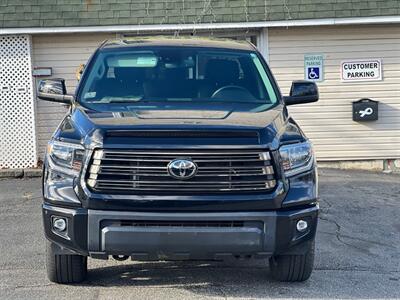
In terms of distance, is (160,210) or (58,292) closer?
(160,210)

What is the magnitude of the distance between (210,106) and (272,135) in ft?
2.73

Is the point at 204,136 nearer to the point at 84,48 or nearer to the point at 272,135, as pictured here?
the point at 272,135

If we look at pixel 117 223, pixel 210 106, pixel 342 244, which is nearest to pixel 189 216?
pixel 117 223

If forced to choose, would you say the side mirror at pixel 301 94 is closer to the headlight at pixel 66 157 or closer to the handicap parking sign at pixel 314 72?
the headlight at pixel 66 157

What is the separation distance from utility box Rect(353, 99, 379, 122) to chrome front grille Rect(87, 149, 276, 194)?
25.2 feet

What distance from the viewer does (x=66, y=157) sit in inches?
189

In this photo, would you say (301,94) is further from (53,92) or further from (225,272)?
(53,92)

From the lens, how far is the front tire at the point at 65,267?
5.15 m

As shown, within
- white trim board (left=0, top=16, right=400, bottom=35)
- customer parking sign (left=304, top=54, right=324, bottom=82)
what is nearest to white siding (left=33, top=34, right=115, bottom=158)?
white trim board (left=0, top=16, right=400, bottom=35)

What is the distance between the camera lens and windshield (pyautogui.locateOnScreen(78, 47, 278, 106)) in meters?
5.82

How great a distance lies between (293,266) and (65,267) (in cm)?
184

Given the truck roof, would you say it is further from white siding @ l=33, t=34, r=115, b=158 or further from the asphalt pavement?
white siding @ l=33, t=34, r=115, b=158

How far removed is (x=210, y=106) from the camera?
5477 millimetres

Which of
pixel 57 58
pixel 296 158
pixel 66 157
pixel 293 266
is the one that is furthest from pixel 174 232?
pixel 57 58
